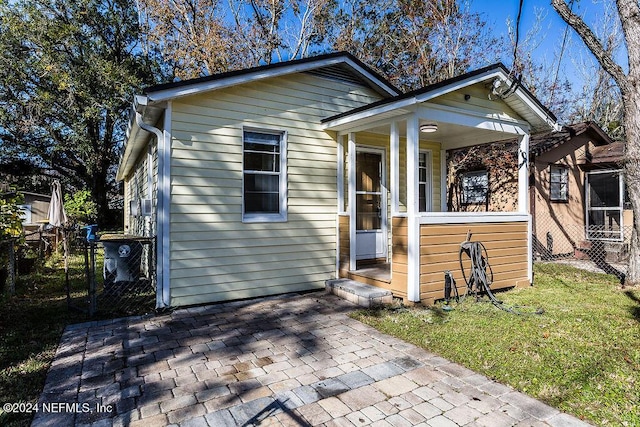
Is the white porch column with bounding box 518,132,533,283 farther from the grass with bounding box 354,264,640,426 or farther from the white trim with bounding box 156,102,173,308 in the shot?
the white trim with bounding box 156,102,173,308

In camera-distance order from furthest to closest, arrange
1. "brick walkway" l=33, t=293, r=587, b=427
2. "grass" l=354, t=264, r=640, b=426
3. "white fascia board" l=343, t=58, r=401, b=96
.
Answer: "white fascia board" l=343, t=58, r=401, b=96 < "grass" l=354, t=264, r=640, b=426 < "brick walkway" l=33, t=293, r=587, b=427

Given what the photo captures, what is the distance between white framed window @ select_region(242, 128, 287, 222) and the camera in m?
5.73

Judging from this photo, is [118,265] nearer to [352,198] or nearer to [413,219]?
[352,198]

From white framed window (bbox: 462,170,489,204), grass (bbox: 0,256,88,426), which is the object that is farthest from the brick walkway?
white framed window (bbox: 462,170,489,204)

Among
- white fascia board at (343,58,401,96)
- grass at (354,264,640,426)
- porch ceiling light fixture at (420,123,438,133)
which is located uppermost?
white fascia board at (343,58,401,96)

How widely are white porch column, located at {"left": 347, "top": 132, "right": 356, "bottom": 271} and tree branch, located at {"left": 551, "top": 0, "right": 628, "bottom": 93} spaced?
4.12 m

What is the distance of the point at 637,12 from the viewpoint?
599cm

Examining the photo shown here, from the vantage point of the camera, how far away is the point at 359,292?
5.37m

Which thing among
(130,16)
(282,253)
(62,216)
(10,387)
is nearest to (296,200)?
(282,253)

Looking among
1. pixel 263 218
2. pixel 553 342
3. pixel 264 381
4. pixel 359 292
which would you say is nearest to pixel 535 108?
pixel 553 342

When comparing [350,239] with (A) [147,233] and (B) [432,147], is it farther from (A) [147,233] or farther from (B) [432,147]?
(A) [147,233]

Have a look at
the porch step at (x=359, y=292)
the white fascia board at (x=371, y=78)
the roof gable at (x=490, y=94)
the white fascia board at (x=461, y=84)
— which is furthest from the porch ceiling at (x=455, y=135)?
the porch step at (x=359, y=292)

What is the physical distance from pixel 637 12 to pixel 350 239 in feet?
19.3

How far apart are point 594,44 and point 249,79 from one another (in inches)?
226
